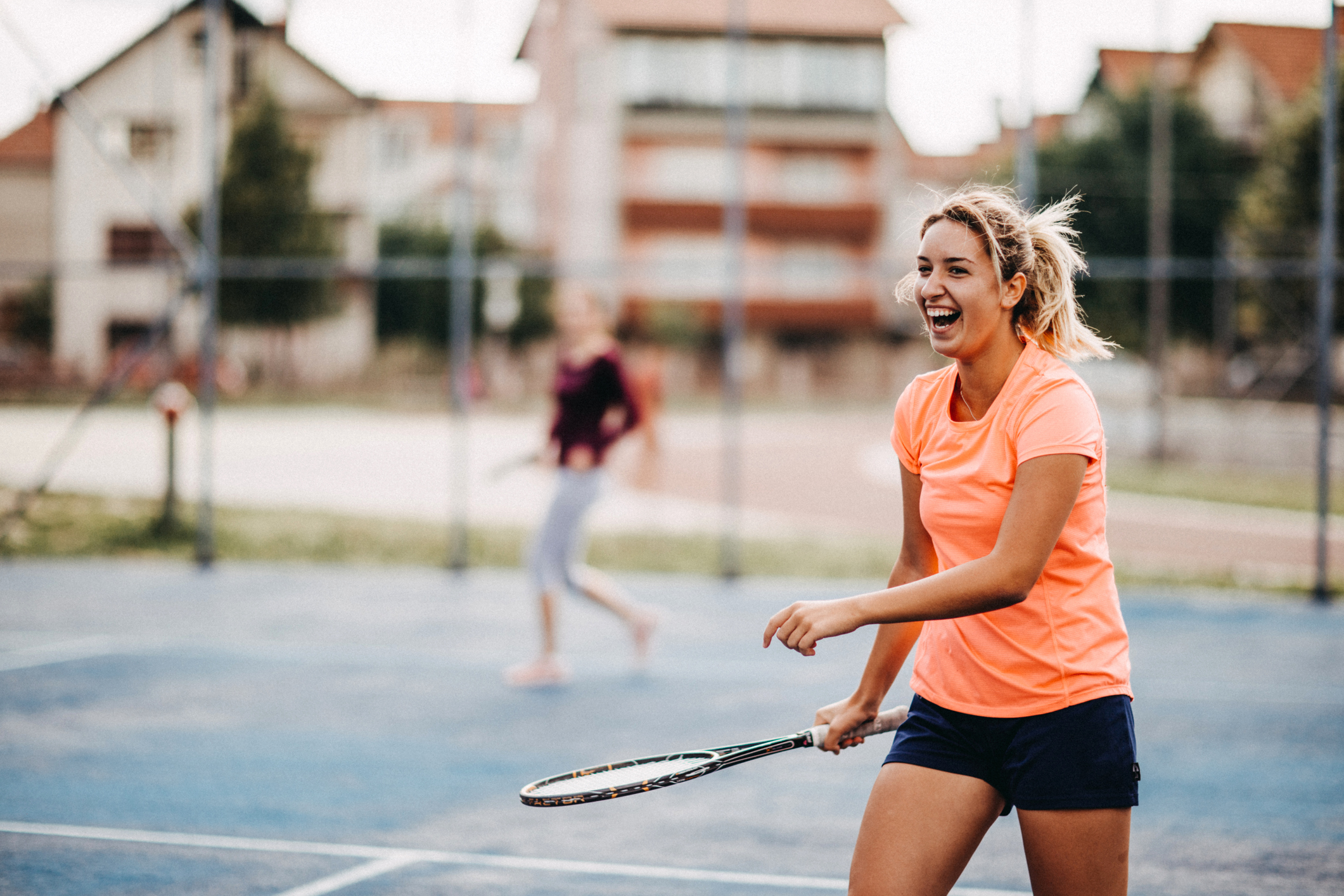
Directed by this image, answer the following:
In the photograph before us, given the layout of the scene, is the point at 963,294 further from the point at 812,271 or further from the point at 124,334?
the point at 812,271

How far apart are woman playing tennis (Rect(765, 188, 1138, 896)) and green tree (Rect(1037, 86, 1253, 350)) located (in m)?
22.7

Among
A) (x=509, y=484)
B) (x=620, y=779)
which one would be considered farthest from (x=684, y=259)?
(x=620, y=779)

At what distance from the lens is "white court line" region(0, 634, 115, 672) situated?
271 inches

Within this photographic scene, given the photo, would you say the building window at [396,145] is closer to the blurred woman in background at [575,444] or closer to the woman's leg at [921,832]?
the blurred woman in background at [575,444]

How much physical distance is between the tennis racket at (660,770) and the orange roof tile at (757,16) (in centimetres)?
1518

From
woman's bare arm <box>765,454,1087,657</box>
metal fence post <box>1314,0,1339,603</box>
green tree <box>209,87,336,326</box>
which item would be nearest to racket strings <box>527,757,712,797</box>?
woman's bare arm <box>765,454,1087,657</box>

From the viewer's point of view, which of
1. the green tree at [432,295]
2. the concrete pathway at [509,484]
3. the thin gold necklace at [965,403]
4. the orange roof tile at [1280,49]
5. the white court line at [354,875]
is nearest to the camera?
the thin gold necklace at [965,403]

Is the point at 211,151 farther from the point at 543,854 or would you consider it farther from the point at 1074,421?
the point at 1074,421

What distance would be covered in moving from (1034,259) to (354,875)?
2684 mm

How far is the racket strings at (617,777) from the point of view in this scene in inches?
95.4

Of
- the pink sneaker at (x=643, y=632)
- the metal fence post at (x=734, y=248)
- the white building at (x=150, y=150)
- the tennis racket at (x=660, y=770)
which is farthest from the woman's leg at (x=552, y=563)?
the white building at (x=150, y=150)

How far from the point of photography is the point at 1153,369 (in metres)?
16.8

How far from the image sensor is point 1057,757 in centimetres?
218

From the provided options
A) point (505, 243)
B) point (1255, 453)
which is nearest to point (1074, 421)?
point (1255, 453)
